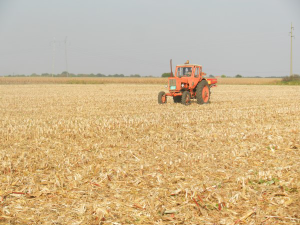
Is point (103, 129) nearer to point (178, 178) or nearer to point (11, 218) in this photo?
point (178, 178)

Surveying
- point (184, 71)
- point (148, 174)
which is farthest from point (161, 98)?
point (148, 174)

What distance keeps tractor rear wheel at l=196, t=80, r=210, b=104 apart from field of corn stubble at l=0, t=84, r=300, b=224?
605 cm

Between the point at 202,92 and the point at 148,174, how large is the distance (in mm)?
11287

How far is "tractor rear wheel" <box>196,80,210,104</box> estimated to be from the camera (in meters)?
16.3

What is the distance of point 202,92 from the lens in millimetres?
16594

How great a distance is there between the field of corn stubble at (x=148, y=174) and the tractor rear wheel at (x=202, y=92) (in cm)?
605

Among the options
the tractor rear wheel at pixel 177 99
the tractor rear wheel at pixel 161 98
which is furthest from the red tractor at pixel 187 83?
the tractor rear wheel at pixel 177 99

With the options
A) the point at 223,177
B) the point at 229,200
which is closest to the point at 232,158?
the point at 223,177

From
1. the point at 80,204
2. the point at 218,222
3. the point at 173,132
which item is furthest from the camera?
the point at 173,132

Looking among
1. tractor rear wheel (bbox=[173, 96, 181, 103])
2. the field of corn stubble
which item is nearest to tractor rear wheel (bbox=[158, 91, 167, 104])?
tractor rear wheel (bbox=[173, 96, 181, 103])

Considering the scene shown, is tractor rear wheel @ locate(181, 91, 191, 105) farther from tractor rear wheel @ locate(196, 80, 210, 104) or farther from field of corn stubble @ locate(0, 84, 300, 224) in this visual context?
field of corn stubble @ locate(0, 84, 300, 224)

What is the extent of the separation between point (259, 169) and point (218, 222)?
7.53 feet

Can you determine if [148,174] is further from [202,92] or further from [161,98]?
[202,92]

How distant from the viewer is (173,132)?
9.74 meters
